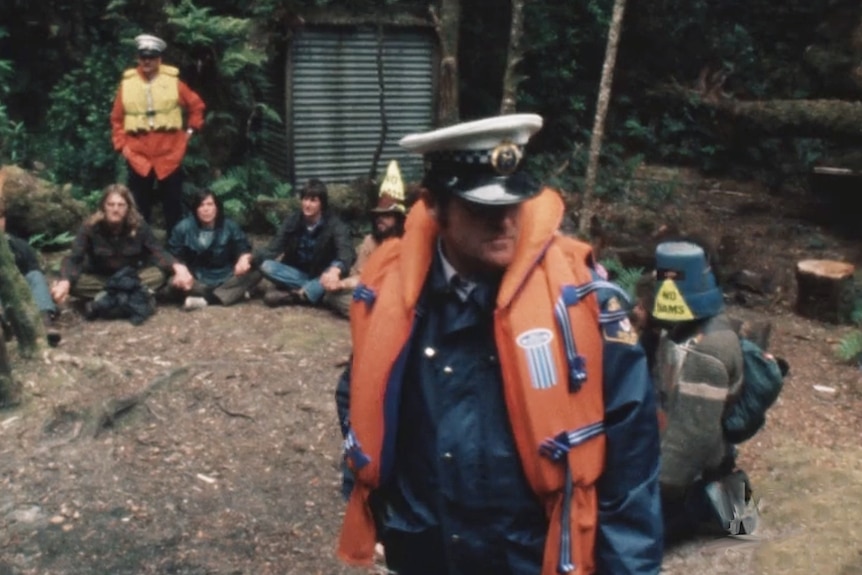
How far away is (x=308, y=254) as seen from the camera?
9211 millimetres

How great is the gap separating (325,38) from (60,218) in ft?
12.7

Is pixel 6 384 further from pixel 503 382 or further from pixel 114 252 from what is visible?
pixel 503 382

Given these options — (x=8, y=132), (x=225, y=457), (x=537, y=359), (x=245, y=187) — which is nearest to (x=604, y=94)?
(x=245, y=187)

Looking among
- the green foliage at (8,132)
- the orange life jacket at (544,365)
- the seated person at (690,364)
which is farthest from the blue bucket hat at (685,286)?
the green foliage at (8,132)

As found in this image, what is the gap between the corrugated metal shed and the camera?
1266cm

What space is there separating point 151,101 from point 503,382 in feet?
26.0

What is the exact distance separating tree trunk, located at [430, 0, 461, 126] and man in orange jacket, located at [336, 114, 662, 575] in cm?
905

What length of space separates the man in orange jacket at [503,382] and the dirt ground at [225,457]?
208 centimetres

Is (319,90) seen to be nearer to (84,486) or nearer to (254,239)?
(254,239)

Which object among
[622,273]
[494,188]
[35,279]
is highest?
[494,188]

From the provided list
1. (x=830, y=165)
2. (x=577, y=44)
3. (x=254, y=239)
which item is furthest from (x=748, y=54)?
(x=254, y=239)

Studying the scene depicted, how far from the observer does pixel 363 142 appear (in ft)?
43.0

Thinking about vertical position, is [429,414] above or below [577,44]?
above

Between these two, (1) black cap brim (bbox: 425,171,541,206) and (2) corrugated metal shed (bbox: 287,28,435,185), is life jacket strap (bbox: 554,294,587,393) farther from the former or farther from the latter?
(2) corrugated metal shed (bbox: 287,28,435,185)
